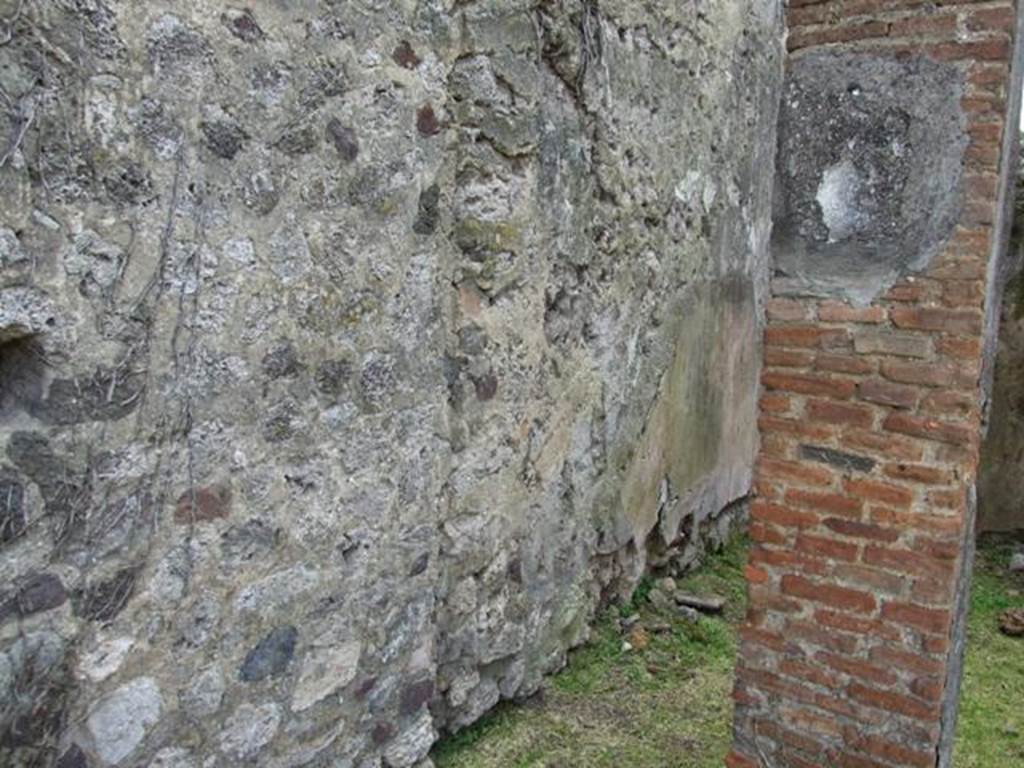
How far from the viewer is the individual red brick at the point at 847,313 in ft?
7.66

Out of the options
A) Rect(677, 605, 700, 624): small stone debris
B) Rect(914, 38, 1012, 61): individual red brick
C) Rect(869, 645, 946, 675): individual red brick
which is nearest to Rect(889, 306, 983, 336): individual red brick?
Rect(914, 38, 1012, 61): individual red brick

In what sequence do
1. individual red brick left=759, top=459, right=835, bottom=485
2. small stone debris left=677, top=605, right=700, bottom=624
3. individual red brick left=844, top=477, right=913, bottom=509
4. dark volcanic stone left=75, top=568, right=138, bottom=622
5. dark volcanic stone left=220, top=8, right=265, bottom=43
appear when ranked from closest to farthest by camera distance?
dark volcanic stone left=75, top=568, right=138, bottom=622 < dark volcanic stone left=220, top=8, right=265, bottom=43 < individual red brick left=844, top=477, right=913, bottom=509 < individual red brick left=759, top=459, right=835, bottom=485 < small stone debris left=677, top=605, right=700, bottom=624

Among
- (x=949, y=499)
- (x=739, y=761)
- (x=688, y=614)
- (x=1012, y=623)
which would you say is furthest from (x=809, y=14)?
(x=1012, y=623)

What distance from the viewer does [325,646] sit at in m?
2.65

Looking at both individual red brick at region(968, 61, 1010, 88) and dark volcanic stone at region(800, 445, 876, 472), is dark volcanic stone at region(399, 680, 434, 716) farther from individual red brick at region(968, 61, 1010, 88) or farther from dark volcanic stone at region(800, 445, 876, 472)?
individual red brick at region(968, 61, 1010, 88)

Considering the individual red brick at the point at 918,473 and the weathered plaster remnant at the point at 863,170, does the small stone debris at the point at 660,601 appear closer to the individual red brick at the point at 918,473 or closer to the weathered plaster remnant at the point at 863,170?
the individual red brick at the point at 918,473

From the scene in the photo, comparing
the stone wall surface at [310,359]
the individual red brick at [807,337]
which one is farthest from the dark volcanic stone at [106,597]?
the individual red brick at [807,337]

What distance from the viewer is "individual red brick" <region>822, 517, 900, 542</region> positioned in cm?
238

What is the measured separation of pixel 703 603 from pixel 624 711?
102cm

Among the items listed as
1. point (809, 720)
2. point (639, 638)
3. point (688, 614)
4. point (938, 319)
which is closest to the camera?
point (938, 319)

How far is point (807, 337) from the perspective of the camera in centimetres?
244

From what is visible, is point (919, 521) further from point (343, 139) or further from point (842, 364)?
point (343, 139)

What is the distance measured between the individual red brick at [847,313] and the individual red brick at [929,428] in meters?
0.25

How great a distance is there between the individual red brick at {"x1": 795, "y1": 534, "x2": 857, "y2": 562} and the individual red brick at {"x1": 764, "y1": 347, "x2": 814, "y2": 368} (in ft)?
1.49
